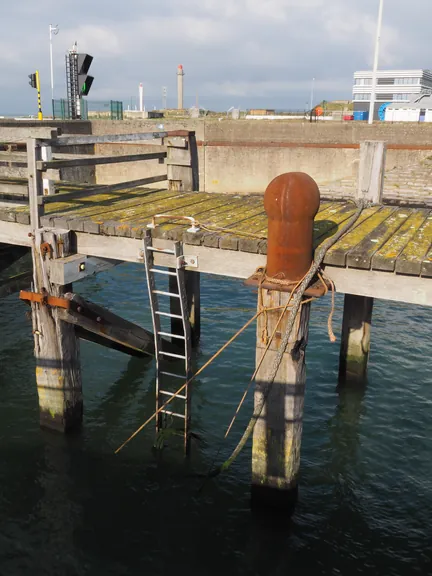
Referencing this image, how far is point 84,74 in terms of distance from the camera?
3053cm

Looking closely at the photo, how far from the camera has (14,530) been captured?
23.5 ft

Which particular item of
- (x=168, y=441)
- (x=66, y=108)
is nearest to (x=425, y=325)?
(x=168, y=441)

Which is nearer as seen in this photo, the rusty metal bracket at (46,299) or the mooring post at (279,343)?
the mooring post at (279,343)

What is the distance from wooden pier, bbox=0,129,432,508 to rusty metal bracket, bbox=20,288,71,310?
16mm

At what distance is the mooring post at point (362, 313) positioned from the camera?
8.60 m

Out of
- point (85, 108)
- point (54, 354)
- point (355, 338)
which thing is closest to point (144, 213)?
point (54, 354)

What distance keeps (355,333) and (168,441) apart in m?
4.26

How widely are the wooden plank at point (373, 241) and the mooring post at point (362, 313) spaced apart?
847mm

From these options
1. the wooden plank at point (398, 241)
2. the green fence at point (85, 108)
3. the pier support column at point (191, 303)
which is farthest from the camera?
the green fence at point (85, 108)

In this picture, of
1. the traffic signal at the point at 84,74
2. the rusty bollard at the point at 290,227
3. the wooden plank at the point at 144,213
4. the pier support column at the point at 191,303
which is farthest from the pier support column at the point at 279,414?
the traffic signal at the point at 84,74

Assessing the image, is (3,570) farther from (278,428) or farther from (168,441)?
(278,428)

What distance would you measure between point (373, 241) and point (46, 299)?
15.5 ft

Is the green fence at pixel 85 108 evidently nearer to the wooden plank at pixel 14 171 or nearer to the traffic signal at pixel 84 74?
the traffic signal at pixel 84 74

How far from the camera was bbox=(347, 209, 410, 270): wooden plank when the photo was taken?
582cm
